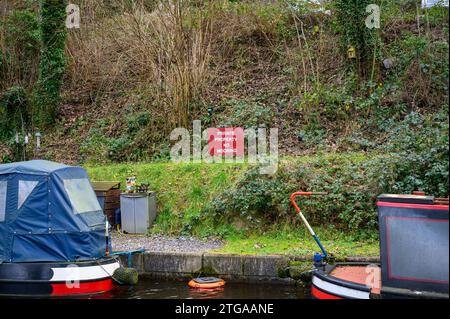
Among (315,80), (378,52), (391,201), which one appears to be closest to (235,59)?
(315,80)

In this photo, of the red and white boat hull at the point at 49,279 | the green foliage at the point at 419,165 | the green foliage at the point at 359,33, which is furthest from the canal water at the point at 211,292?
the green foliage at the point at 359,33

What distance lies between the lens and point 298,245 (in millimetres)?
12438

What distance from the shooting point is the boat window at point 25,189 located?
11.3 metres

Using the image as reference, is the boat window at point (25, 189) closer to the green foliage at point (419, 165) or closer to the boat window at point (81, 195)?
the boat window at point (81, 195)

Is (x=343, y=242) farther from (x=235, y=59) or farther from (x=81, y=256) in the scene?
(x=235, y=59)

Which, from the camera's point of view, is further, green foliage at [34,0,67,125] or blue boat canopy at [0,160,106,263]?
green foliage at [34,0,67,125]

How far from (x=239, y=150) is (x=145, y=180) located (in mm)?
2772

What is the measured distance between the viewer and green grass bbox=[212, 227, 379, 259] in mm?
11719

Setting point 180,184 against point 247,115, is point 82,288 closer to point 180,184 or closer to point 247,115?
point 180,184

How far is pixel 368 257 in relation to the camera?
442 inches

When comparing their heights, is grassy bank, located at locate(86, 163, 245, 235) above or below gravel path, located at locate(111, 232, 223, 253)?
above

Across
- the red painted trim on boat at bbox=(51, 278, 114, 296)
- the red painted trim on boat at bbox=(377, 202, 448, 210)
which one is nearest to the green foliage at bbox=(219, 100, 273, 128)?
the red painted trim on boat at bbox=(51, 278, 114, 296)

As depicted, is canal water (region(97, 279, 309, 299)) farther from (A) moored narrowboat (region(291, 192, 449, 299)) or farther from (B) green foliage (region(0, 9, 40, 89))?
(B) green foliage (region(0, 9, 40, 89))
